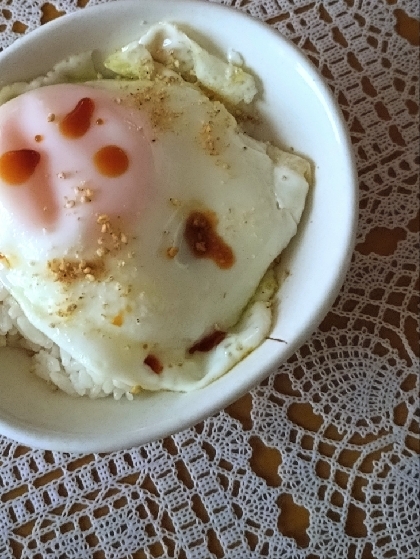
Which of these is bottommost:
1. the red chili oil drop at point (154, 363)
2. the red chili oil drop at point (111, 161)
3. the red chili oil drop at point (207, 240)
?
the red chili oil drop at point (154, 363)

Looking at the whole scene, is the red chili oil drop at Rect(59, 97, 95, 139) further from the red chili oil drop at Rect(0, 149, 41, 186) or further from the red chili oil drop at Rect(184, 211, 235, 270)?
the red chili oil drop at Rect(184, 211, 235, 270)

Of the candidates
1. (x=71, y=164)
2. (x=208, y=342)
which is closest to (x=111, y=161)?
(x=71, y=164)

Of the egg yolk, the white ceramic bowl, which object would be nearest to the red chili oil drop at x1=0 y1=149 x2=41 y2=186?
the egg yolk

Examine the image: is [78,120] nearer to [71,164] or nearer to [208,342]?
[71,164]

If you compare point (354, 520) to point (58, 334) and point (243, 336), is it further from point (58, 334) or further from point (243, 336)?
point (58, 334)

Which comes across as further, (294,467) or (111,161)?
(294,467)

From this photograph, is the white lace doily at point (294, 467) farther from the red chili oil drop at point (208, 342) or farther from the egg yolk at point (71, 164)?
the egg yolk at point (71, 164)

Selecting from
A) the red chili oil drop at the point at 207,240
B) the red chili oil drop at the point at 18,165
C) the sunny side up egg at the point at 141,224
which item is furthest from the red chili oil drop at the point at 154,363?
the red chili oil drop at the point at 18,165
